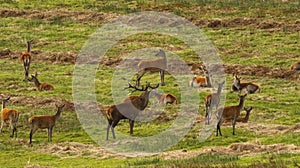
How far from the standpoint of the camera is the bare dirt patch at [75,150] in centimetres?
2227

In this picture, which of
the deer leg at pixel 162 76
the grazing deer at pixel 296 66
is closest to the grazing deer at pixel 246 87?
the deer leg at pixel 162 76

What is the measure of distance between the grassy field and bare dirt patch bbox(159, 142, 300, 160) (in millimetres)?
29

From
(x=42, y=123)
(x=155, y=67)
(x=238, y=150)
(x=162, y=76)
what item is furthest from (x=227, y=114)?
(x=155, y=67)

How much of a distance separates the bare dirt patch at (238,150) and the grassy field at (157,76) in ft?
0.09

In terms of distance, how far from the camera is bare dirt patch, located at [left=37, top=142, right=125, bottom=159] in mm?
22270

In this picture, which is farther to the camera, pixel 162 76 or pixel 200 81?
pixel 162 76

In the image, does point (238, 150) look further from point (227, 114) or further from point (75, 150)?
point (75, 150)

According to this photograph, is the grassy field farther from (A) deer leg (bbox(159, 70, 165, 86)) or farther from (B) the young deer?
(B) the young deer

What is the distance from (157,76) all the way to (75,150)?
1154 centimetres

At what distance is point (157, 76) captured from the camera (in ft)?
111

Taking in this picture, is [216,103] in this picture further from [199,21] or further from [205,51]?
[199,21]

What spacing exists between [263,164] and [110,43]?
2360 centimetres

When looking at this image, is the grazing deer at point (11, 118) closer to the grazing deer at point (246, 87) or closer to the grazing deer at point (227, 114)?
the grazing deer at point (227, 114)

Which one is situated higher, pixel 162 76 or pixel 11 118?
pixel 162 76
